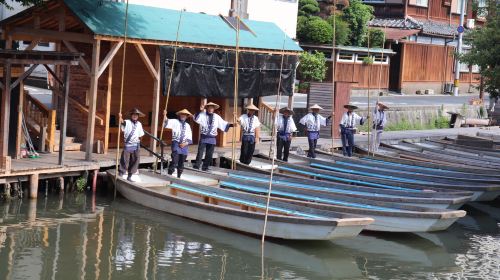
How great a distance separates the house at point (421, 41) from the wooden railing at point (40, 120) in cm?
2775

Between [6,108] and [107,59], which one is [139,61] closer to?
[107,59]

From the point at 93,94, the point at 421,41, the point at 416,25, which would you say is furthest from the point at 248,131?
the point at 421,41

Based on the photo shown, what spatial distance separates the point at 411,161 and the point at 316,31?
59.3ft

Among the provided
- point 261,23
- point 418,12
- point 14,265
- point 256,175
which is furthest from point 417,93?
point 14,265

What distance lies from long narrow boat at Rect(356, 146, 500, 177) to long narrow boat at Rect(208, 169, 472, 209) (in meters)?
4.14

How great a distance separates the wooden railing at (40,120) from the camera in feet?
70.0

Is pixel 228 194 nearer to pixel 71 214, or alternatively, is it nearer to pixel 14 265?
pixel 71 214

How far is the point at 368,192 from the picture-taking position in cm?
2023

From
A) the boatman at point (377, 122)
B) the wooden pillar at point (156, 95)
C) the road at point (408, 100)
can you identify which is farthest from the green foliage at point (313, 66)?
the wooden pillar at point (156, 95)

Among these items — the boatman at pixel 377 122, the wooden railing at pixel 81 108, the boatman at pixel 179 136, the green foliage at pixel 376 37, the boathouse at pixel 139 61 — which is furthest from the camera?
the green foliage at pixel 376 37

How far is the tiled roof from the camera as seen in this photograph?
49719mm

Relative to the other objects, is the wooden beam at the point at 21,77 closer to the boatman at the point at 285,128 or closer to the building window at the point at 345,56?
the boatman at the point at 285,128

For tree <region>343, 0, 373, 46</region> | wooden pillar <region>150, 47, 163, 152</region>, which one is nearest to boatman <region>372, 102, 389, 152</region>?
wooden pillar <region>150, 47, 163, 152</region>

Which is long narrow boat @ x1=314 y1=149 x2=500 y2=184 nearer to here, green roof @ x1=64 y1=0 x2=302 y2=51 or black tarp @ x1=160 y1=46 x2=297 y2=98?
black tarp @ x1=160 y1=46 x2=297 y2=98
